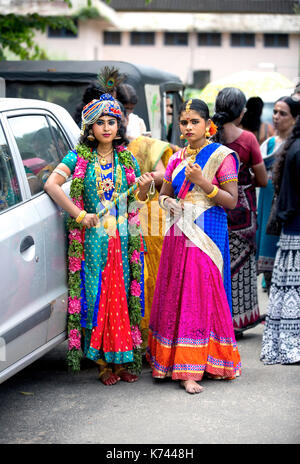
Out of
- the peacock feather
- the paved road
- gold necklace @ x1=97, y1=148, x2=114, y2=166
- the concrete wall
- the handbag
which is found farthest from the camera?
the concrete wall

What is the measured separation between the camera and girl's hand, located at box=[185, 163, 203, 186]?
4.42 m

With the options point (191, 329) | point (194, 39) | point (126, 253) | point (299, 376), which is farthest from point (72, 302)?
point (194, 39)

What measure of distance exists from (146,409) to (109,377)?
0.54 metres

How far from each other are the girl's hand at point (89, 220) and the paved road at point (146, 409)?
1.12 metres

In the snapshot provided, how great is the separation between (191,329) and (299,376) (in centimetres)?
93

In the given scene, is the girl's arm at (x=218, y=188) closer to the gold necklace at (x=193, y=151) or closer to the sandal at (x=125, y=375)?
the gold necklace at (x=193, y=151)

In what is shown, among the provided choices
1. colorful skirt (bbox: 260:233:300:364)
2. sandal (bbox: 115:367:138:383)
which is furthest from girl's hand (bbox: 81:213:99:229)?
colorful skirt (bbox: 260:233:300:364)

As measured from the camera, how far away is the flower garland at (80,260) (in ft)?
14.9

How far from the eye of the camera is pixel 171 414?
426cm

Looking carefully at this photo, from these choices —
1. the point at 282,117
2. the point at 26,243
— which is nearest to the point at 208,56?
the point at 282,117

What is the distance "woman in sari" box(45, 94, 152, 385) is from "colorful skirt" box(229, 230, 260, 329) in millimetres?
1422

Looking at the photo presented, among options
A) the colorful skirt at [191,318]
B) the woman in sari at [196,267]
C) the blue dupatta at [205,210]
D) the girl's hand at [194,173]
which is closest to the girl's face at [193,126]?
the woman in sari at [196,267]

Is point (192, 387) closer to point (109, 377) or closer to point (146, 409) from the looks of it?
point (146, 409)

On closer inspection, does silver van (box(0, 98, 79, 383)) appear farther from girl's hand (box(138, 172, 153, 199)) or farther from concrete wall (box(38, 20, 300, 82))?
concrete wall (box(38, 20, 300, 82))
